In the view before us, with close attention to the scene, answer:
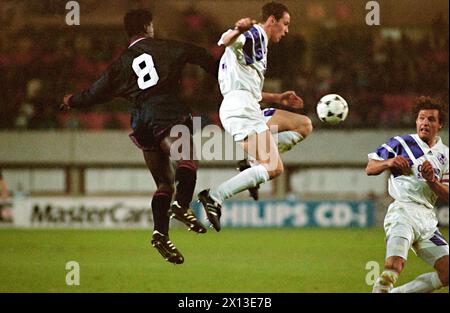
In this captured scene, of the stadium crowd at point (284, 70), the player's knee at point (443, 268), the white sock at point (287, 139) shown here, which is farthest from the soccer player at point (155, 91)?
the stadium crowd at point (284, 70)

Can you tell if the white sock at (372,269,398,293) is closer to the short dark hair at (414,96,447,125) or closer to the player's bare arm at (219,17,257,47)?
the short dark hair at (414,96,447,125)

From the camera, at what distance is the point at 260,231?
22.1 meters

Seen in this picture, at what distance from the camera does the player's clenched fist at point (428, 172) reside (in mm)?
7309

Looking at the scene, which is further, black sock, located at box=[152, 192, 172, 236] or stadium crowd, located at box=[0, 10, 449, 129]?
stadium crowd, located at box=[0, 10, 449, 129]

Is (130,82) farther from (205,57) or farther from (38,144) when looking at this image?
(38,144)

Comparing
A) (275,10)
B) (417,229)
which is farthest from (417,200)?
(275,10)

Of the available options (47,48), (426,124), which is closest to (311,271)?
(426,124)

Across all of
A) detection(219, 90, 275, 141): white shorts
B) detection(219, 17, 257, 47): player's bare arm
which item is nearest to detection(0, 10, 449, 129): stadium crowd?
detection(219, 90, 275, 141): white shorts

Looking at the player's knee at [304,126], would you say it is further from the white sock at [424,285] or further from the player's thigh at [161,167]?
the white sock at [424,285]

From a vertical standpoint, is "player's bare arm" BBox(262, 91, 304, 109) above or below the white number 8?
below

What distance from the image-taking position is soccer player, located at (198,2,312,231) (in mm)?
7168

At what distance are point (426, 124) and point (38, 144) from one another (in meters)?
17.9

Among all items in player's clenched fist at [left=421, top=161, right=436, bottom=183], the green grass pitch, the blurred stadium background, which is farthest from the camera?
the blurred stadium background

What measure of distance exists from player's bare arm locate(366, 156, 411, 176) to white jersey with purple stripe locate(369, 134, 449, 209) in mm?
311
